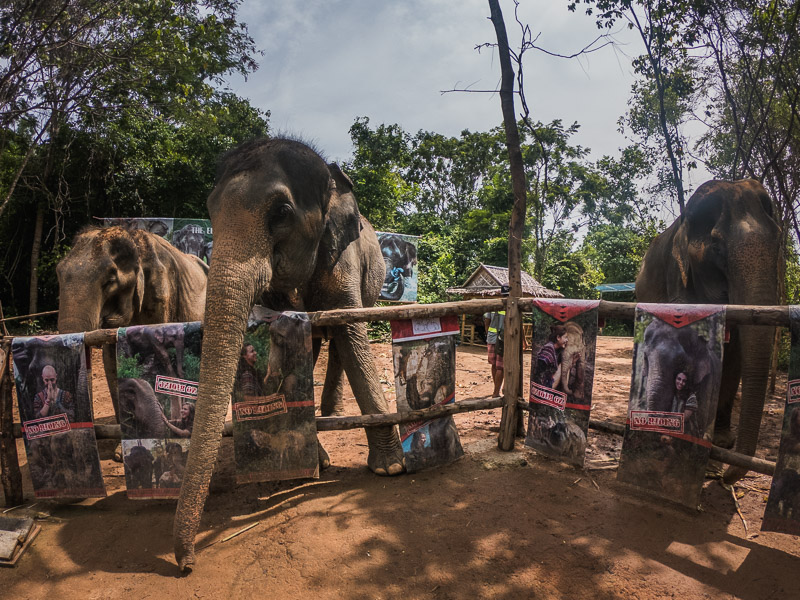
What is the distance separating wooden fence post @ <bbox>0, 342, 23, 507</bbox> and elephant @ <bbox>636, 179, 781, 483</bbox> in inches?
202

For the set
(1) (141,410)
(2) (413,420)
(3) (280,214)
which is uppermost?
(3) (280,214)

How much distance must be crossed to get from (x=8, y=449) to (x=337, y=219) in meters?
2.99

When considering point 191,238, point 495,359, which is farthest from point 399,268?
point 495,359

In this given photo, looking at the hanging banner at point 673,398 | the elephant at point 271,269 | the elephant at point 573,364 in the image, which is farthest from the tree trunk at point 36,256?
the hanging banner at point 673,398

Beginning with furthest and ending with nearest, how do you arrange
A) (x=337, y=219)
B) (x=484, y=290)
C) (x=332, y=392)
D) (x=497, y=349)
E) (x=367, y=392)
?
(x=484, y=290) < (x=497, y=349) < (x=332, y=392) < (x=367, y=392) < (x=337, y=219)

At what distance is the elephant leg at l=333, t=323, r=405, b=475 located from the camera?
4016 millimetres

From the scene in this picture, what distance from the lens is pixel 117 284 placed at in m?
4.38

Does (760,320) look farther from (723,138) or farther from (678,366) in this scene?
(723,138)

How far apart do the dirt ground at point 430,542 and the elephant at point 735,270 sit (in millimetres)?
698

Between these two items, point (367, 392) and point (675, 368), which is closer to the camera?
point (675, 368)

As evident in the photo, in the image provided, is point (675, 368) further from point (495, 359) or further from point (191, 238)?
point (191, 238)

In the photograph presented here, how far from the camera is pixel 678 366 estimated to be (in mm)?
2971

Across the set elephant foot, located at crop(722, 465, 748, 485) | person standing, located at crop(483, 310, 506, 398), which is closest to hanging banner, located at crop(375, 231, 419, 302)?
person standing, located at crop(483, 310, 506, 398)

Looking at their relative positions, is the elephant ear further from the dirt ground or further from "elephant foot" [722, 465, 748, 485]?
"elephant foot" [722, 465, 748, 485]
